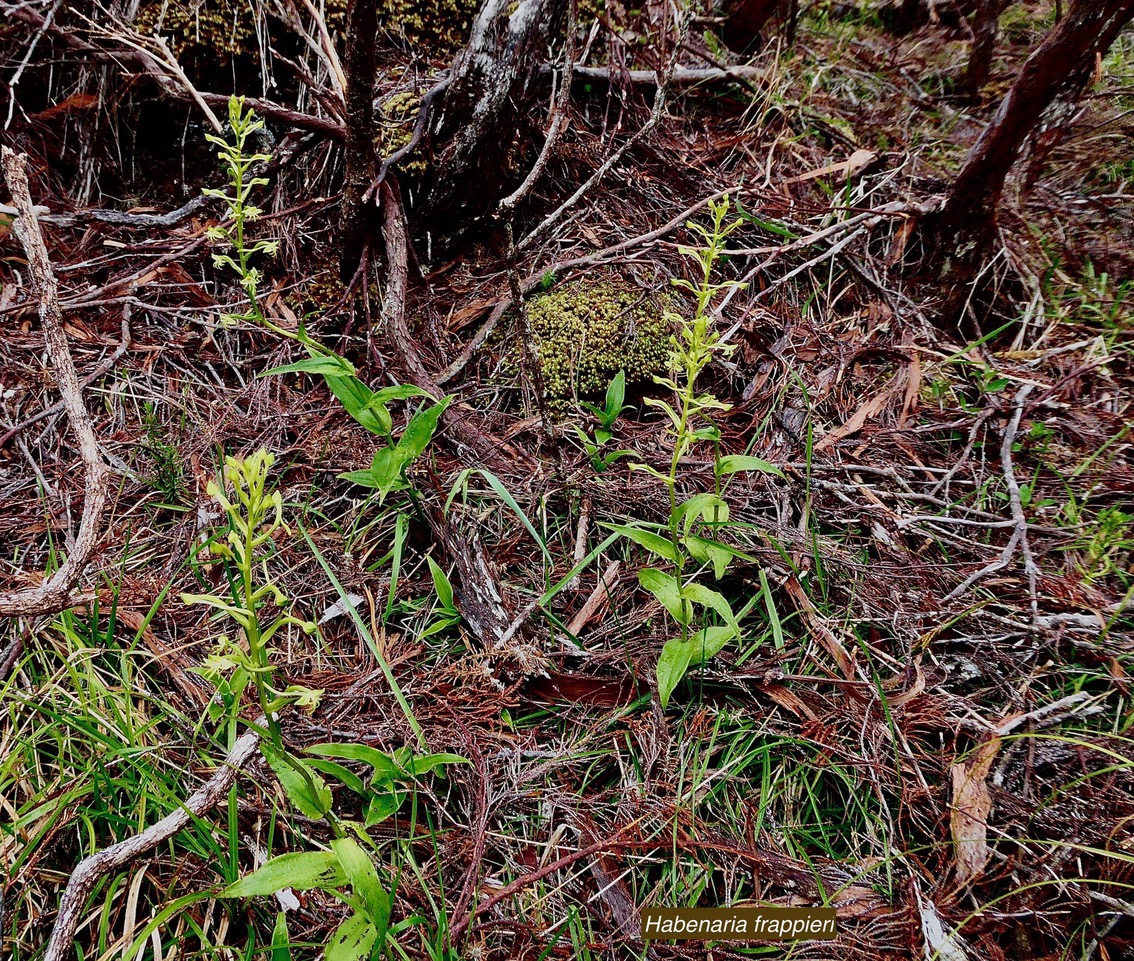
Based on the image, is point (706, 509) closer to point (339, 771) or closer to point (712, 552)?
point (712, 552)

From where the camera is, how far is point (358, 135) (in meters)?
2.33

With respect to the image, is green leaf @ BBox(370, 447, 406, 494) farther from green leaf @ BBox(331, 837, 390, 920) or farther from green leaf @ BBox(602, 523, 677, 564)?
green leaf @ BBox(331, 837, 390, 920)

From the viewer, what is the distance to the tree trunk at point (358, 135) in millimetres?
2061

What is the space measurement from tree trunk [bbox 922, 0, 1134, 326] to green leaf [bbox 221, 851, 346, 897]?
2.59 m

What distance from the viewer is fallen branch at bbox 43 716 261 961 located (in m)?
1.34

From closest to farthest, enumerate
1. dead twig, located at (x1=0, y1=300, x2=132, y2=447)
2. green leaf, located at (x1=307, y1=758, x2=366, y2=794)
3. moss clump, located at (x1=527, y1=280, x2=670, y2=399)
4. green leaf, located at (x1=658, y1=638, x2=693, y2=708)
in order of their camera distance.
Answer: green leaf, located at (x1=307, y1=758, x2=366, y2=794)
green leaf, located at (x1=658, y1=638, x2=693, y2=708)
dead twig, located at (x1=0, y1=300, x2=132, y2=447)
moss clump, located at (x1=527, y1=280, x2=670, y2=399)

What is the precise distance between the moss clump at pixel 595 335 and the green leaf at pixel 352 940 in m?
1.54

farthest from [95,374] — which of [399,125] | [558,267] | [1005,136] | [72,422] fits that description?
[1005,136]

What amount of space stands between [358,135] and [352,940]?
2136 mm

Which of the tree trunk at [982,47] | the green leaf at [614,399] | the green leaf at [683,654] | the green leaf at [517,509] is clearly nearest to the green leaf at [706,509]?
the green leaf at [683,654]

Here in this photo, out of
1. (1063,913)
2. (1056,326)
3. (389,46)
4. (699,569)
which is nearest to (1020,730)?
(1063,913)

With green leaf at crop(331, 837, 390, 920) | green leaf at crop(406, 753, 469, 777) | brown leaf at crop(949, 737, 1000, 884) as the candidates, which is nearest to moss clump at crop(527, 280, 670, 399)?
green leaf at crop(406, 753, 469, 777)

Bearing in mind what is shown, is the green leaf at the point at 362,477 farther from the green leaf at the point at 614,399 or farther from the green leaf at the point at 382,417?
the green leaf at the point at 614,399

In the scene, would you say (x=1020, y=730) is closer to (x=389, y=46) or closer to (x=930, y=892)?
(x=930, y=892)
